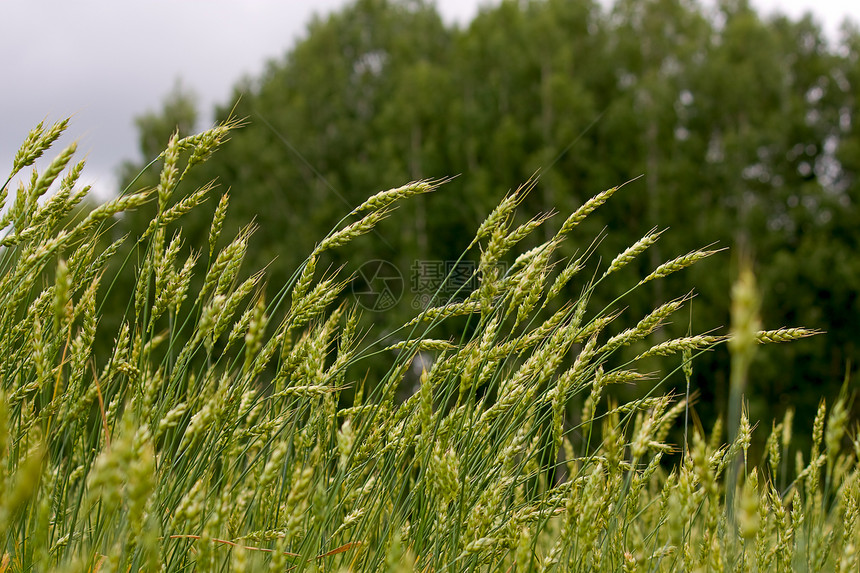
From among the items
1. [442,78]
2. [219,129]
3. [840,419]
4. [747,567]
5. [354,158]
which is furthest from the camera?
[354,158]

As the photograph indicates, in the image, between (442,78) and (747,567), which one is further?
(442,78)

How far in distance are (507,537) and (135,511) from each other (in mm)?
852

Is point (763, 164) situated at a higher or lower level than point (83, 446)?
lower

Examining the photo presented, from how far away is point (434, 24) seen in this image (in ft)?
54.1

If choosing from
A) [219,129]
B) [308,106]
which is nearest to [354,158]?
[308,106]

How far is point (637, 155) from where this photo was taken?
44.3 feet

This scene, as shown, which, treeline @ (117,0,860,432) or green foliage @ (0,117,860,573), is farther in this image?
treeline @ (117,0,860,432)

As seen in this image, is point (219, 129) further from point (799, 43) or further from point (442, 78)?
point (799, 43)

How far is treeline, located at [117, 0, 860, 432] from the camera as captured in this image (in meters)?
12.1

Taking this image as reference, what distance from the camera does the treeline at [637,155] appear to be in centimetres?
1207

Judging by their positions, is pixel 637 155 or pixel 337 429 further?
pixel 637 155

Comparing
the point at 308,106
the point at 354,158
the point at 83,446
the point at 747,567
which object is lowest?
the point at 747,567

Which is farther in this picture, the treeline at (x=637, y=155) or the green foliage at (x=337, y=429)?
the treeline at (x=637, y=155)

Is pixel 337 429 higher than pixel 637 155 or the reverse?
higher
